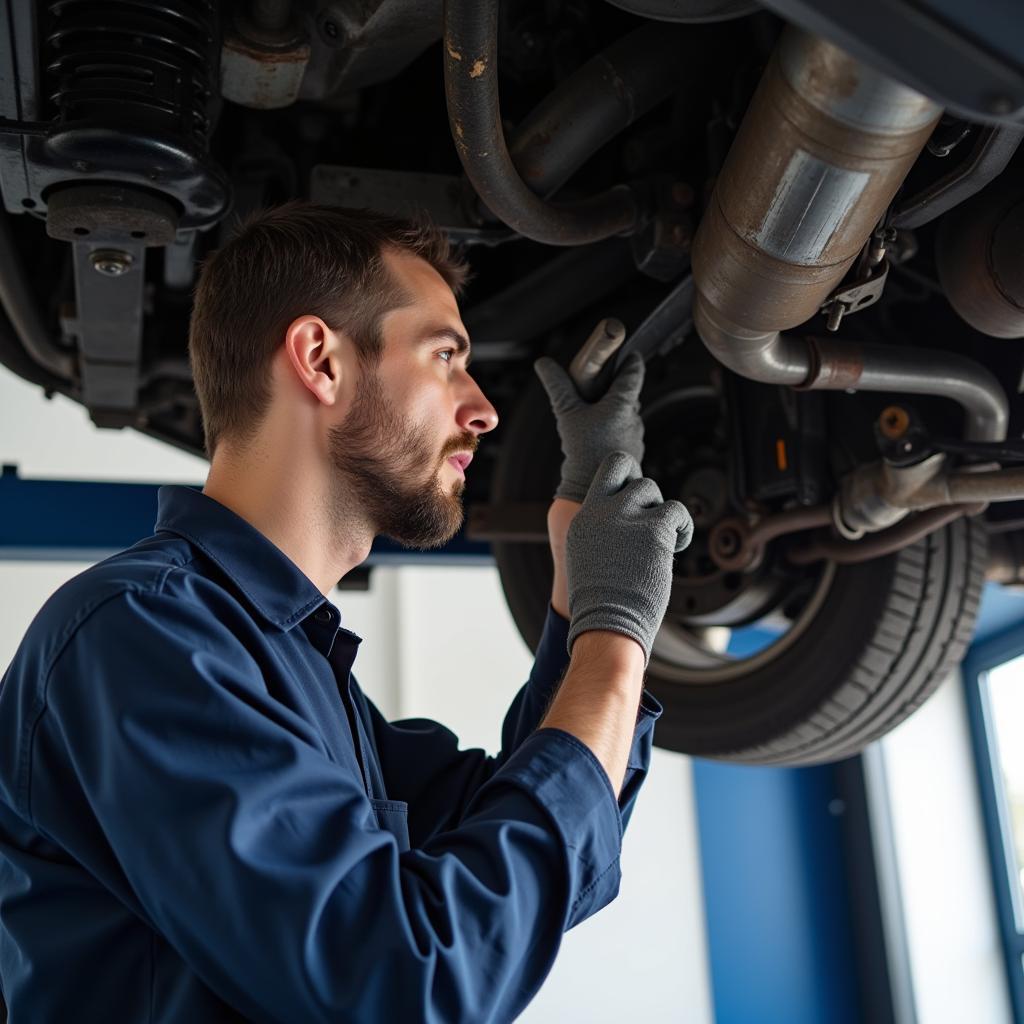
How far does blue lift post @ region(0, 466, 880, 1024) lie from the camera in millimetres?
5641

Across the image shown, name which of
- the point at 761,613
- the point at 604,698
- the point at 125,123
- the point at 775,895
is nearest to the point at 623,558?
the point at 604,698

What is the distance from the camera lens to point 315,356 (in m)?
1.18

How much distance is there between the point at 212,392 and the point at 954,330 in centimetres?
94

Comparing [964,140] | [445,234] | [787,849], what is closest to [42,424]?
[787,849]

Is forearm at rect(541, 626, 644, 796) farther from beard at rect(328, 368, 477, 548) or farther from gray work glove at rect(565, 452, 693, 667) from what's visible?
beard at rect(328, 368, 477, 548)

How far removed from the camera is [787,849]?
5840 millimetres

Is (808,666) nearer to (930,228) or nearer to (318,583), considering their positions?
(930,228)

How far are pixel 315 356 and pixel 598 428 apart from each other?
1.20 ft

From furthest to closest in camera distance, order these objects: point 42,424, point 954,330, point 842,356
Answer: point 42,424
point 954,330
point 842,356

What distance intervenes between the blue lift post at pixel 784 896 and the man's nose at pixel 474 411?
472 centimetres

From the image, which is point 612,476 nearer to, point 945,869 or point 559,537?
point 559,537

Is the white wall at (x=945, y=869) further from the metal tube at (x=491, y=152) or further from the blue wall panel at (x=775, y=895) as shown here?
the metal tube at (x=491, y=152)

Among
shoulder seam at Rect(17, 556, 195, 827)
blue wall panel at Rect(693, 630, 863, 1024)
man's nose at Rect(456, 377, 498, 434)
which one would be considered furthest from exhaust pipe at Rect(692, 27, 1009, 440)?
blue wall panel at Rect(693, 630, 863, 1024)

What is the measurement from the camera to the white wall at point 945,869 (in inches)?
218
